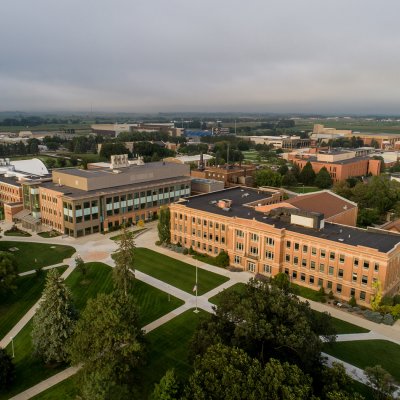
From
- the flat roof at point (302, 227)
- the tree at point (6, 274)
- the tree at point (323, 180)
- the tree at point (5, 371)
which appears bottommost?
the tree at point (323, 180)

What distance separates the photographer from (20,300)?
60.5m

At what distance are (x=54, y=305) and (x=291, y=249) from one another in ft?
129

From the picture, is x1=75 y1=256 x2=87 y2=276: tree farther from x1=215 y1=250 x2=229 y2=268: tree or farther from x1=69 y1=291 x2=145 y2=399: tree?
x1=69 y1=291 x2=145 y2=399: tree

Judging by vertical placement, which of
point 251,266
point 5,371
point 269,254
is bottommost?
point 251,266

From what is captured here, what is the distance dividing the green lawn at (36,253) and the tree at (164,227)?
18.6m

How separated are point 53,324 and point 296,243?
40.3 metres

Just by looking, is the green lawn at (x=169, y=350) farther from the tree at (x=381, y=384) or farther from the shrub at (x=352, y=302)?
the shrub at (x=352, y=302)

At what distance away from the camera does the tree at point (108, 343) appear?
37219 mm

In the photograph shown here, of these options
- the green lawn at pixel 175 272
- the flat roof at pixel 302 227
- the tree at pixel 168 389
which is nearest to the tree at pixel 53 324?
the tree at pixel 168 389

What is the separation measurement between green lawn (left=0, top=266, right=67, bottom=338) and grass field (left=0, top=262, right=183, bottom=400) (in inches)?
118

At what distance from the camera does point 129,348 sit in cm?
3788

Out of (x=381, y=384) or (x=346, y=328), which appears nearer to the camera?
(x=381, y=384)

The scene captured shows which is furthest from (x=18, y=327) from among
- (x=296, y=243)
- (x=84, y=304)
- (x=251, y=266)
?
(x=296, y=243)

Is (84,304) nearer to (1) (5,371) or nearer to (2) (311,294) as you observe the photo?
(1) (5,371)
